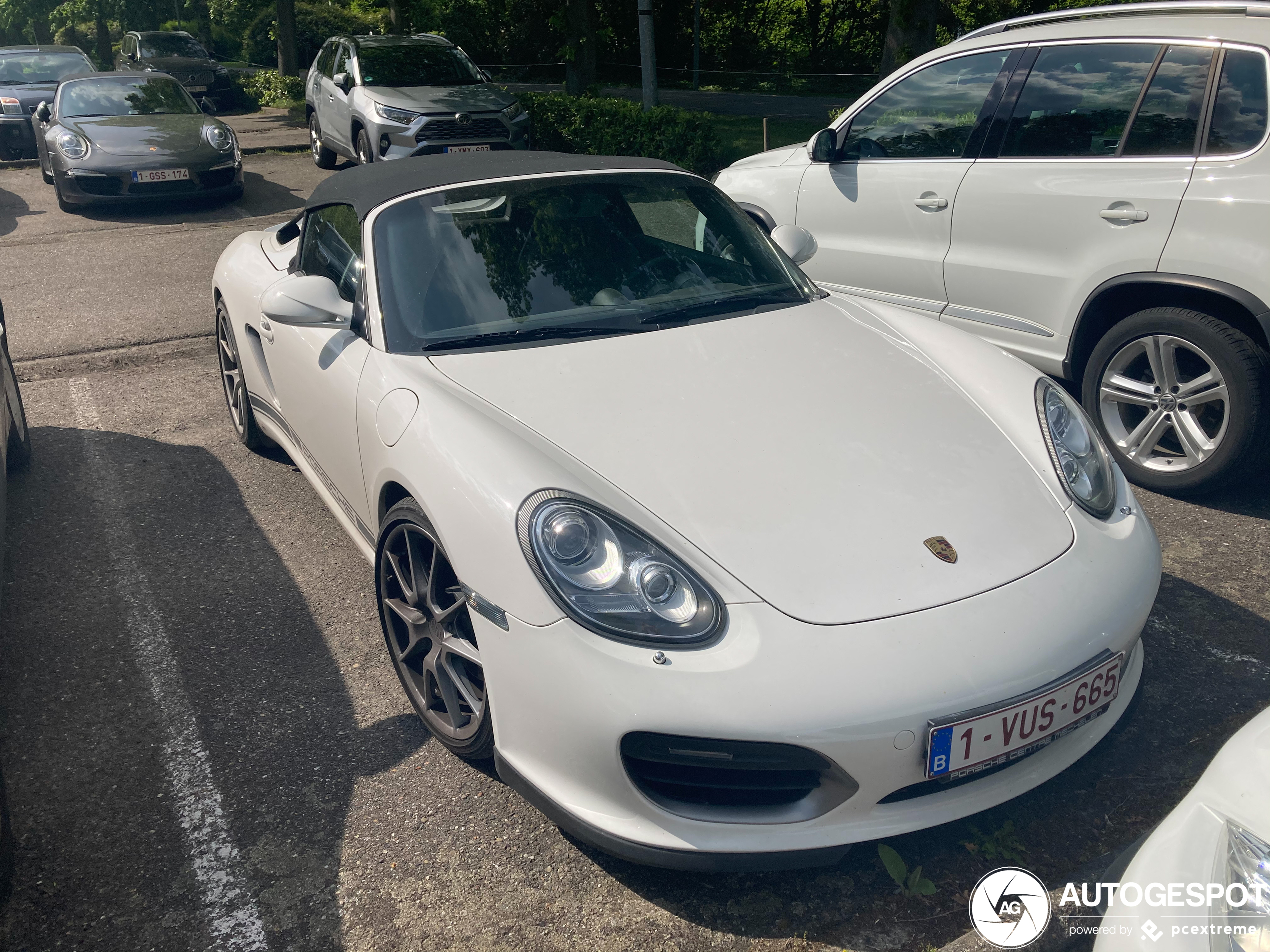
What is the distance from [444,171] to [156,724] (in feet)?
6.90

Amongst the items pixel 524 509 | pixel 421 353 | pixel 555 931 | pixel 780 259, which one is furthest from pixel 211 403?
Result: pixel 555 931

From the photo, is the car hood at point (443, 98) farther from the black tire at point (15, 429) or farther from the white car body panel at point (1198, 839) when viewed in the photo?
the white car body panel at point (1198, 839)

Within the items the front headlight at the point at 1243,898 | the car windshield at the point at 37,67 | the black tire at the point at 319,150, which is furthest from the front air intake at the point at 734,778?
the car windshield at the point at 37,67

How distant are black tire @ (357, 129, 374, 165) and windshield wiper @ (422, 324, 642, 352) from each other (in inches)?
370

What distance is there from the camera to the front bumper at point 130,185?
10.4 meters

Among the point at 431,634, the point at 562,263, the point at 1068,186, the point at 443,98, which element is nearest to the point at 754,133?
the point at 443,98

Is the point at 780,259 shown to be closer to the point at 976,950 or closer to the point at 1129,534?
the point at 1129,534

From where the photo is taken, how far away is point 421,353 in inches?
119

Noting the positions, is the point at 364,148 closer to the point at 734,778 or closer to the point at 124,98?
the point at 124,98

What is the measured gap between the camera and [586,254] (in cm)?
337

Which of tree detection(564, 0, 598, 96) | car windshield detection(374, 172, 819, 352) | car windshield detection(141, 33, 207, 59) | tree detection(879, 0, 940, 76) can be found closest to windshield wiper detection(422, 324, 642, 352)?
car windshield detection(374, 172, 819, 352)

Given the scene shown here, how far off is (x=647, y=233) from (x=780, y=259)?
54 centimetres

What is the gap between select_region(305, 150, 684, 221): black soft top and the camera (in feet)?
11.6

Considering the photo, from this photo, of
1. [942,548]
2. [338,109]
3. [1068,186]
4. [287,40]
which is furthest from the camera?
[287,40]
